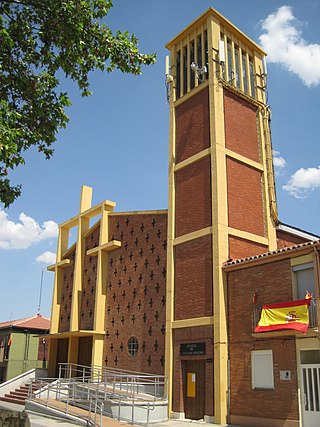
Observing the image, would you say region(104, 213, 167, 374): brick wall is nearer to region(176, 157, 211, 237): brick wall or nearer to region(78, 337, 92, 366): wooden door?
region(176, 157, 211, 237): brick wall

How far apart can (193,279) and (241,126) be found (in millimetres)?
7897

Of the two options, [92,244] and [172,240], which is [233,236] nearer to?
[172,240]

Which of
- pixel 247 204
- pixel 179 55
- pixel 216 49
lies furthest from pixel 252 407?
pixel 179 55

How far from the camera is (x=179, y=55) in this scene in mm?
24750

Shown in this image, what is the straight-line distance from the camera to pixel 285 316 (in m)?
15.6

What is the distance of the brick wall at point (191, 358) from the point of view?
17.5 metres

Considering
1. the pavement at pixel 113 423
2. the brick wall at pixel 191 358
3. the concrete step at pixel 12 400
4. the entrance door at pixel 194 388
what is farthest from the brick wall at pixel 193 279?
the concrete step at pixel 12 400

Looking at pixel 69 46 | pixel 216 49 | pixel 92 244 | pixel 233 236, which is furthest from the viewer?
pixel 92 244

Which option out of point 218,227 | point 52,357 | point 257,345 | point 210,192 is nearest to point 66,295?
point 52,357

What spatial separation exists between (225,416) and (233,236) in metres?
6.96

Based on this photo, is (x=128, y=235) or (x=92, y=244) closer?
(x=128, y=235)

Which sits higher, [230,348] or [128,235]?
[128,235]

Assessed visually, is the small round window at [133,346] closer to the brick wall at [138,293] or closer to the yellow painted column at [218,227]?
the brick wall at [138,293]

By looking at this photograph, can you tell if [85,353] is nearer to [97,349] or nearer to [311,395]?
[97,349]
